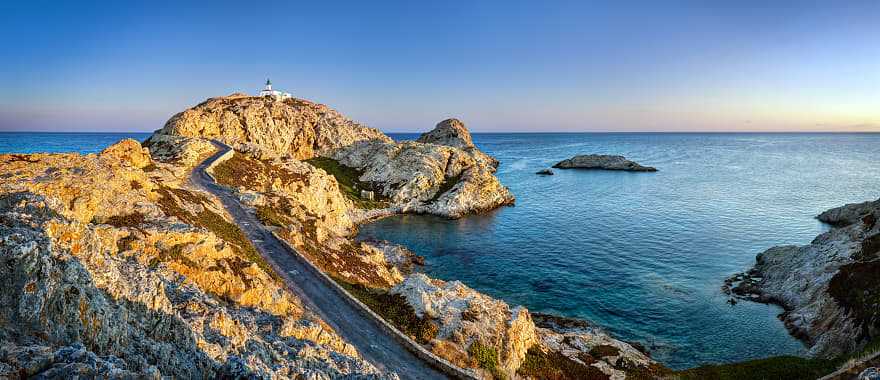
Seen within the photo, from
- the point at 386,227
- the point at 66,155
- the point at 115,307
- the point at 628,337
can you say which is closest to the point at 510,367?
the point at 628,337

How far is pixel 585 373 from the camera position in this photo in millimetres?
31406

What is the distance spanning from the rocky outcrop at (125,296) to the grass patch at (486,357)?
30.4 feet

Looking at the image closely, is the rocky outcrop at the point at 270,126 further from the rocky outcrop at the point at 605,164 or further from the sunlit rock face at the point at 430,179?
the rocky outcrop at the point at 605,164

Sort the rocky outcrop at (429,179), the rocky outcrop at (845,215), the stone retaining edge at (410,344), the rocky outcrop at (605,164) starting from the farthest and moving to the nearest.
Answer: the rocky outcrop at (605,164) → the rocky outcrop at (429,179) → the rocky outcrop at (845,215) → the stone retaining edge at (410,344)

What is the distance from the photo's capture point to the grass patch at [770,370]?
29.8 m

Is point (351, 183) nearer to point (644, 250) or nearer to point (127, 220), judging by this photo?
point (644, 250)

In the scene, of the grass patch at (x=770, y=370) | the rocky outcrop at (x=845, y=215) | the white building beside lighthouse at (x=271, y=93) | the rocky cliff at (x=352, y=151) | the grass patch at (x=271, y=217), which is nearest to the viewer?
the grass patch at (x=770, y=370)

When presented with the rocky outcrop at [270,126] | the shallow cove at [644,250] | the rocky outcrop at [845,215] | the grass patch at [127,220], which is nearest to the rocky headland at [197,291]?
the grass patch at [127,220]

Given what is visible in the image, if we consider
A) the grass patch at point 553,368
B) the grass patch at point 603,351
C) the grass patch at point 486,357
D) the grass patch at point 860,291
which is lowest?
the grass patch at point 603,351

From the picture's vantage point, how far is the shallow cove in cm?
4434

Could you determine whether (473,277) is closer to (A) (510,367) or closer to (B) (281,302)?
(A) (510,367)

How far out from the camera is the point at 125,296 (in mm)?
13945

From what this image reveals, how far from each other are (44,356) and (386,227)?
74345mm

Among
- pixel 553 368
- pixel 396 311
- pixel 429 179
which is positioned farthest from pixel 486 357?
pixel 429 179
